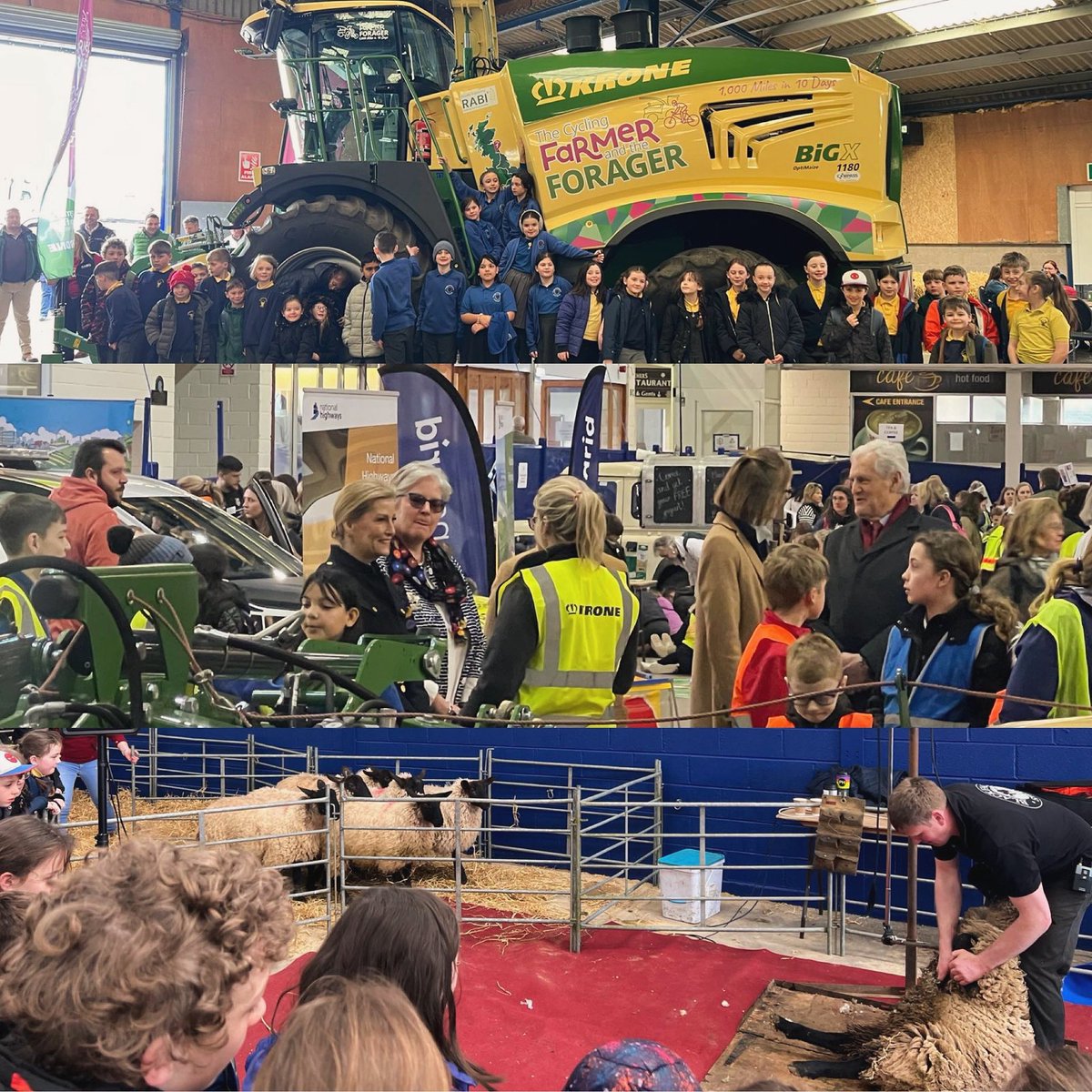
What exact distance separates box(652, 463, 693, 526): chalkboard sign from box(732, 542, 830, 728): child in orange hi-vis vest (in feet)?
15.4

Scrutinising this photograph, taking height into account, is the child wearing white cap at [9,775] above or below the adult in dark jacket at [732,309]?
below

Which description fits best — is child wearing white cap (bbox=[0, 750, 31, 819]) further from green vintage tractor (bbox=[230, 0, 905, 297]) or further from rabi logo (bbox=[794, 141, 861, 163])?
rabi logo (bbox=[794, 141, 861, 163])

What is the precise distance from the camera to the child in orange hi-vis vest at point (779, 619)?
444 cm

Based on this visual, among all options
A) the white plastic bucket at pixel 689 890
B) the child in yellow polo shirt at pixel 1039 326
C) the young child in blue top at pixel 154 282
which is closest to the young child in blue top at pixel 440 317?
the young child in blue top at pixel 154 282

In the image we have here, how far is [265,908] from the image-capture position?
147 centimetres

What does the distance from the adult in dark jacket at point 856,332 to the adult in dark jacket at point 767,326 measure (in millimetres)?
265

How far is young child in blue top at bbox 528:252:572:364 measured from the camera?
368 inches

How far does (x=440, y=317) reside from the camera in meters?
9.22

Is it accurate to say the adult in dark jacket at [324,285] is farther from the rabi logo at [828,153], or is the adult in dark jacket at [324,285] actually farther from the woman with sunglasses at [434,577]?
the rabi logo at [828,153]

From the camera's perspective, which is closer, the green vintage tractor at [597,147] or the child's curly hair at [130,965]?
the child's curly hair at [130,965]

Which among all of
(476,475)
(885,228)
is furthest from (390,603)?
(885,228)

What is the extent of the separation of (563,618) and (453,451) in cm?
229

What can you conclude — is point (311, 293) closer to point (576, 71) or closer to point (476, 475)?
point (576, 71)

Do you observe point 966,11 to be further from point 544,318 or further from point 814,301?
point 544,318
